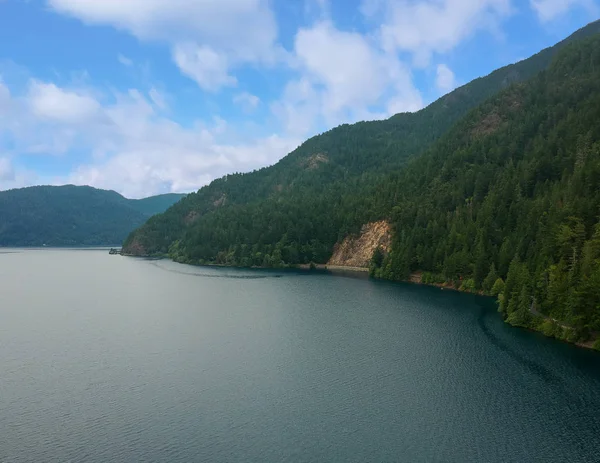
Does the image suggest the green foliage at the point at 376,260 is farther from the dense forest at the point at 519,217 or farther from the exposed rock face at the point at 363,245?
the exposed rock face at the point at 363,245

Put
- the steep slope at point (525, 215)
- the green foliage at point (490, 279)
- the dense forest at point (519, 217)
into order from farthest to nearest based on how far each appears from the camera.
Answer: the green foliage at point (490, 279) → the dense forest at point (519, 217) → the steep slope at point (525, 215)

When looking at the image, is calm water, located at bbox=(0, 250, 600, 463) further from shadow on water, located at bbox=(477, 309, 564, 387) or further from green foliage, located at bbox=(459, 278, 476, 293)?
A: green foliage, located at bbox=(459, 278, 476, 293)

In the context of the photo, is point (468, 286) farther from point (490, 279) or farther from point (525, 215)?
point (525, 215)

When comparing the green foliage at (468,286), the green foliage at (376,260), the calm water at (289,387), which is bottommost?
the calm water at (289,387)

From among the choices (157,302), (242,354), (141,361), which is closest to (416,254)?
(157,302)

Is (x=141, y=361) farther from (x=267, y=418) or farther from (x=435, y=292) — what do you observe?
(x=435, y=292)

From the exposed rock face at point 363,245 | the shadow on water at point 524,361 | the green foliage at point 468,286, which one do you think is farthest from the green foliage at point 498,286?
the exposed rock face at point 363,245

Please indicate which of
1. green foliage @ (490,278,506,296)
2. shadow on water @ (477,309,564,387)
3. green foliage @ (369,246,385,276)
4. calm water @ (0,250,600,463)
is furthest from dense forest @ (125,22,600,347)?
calm water @ (0,250,600,463)
